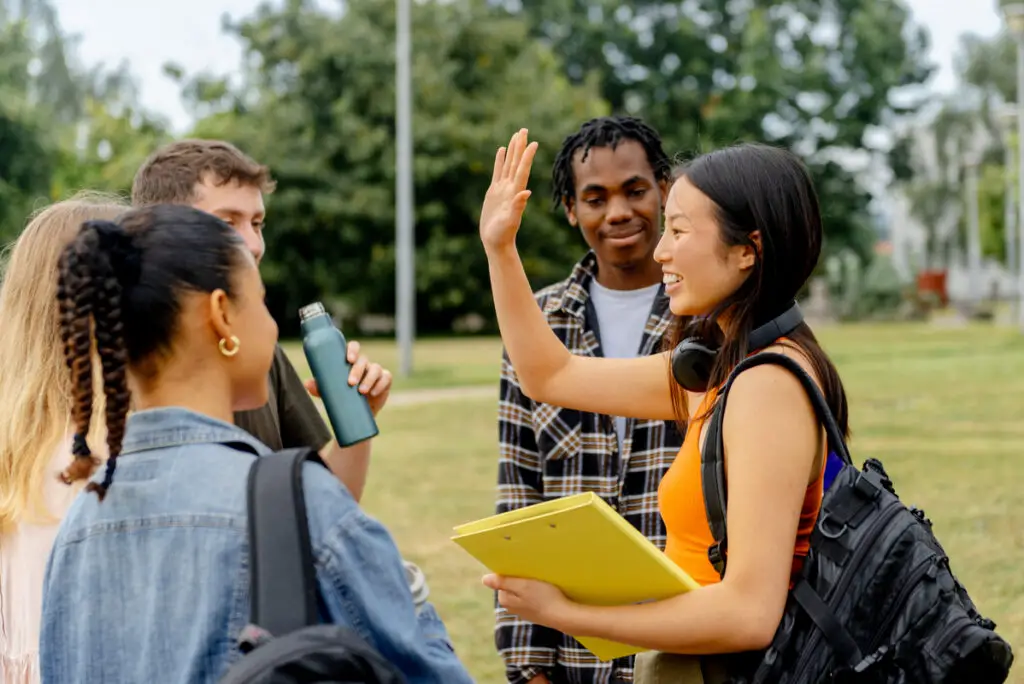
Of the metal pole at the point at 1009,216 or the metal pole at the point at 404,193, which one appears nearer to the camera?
the metal pole at the point at 404,193

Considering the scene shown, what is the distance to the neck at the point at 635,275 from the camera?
403cm

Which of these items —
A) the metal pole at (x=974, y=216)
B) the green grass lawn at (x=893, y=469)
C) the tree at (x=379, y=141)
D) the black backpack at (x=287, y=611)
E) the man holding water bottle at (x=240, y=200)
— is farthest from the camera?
the metal pole at (x=974, y=216)

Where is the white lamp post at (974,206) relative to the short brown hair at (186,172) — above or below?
below

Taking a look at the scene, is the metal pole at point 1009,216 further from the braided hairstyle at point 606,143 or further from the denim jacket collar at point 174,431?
the denim jacket collar at point 174,431

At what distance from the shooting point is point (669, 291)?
8.53ft

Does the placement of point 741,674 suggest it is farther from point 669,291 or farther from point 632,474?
point 632,474

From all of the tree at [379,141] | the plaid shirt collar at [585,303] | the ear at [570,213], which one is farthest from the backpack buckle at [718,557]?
the tree at [379,141]

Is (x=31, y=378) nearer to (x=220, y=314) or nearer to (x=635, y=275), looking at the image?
(x=220, y=314)

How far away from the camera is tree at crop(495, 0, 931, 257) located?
180 ft

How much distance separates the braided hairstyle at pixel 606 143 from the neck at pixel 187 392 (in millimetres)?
2307

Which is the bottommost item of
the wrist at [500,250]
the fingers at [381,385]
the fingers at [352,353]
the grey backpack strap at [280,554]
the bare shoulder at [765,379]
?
the grey backpack strap at [280,554]

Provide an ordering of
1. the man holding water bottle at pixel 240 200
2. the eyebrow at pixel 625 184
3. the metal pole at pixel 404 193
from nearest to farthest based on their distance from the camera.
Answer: the man holding water bottle at pixel 240 200, the eyebrow at pixel 625 184, the metal pole at pixel 404 193

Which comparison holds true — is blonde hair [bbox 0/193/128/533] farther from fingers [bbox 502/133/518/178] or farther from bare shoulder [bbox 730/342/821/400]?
bare shoulder [bbox 730/342/821/400]

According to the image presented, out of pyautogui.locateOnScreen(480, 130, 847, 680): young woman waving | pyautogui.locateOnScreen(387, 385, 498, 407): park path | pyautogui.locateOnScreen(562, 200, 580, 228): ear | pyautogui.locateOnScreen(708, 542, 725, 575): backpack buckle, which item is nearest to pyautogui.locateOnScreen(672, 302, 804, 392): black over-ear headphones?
pyautogui.locateOnScreen(480, 130, 847, 680): young woman waving
